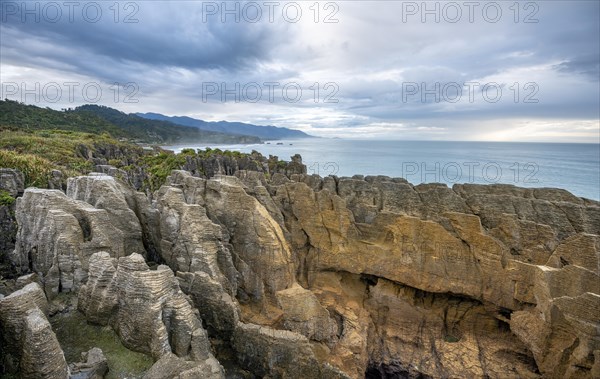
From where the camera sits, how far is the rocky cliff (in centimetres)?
1053

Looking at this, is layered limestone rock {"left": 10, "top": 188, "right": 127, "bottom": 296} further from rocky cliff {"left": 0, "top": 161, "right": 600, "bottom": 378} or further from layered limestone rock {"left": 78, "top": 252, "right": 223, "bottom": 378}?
layered limestone rock {"left": 78, "top": 252, "right": 223, "bottom": 378}

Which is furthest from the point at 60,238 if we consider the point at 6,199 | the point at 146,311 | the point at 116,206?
the point at 6,199

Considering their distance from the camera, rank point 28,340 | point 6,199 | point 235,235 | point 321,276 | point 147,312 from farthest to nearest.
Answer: point 321,276, point 6,199, point 235,235, point 147,312, point 28,340

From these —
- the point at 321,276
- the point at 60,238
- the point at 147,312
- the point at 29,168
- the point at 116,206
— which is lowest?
the point at 321,276

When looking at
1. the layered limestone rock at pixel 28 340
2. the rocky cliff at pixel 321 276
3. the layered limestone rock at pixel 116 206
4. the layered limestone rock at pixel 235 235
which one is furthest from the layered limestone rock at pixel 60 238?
the layered limestone rock at pixel 235 235

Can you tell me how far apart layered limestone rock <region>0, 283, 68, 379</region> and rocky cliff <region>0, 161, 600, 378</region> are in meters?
0.06

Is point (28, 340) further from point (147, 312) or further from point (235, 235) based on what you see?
point (235, 235)

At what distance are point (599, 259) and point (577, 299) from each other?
351 centimetres

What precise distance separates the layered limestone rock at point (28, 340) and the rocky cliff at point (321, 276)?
58 mm

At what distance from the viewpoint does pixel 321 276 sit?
68.6 feet

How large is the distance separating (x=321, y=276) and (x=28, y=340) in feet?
49.5

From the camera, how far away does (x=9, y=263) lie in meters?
14.7

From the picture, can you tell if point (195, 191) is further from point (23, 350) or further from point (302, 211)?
point (23, 350)

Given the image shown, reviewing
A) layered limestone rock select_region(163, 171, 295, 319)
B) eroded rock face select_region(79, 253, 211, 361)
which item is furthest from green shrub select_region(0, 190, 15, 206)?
eroded rock face select_region(79, 253, 211, 361)
